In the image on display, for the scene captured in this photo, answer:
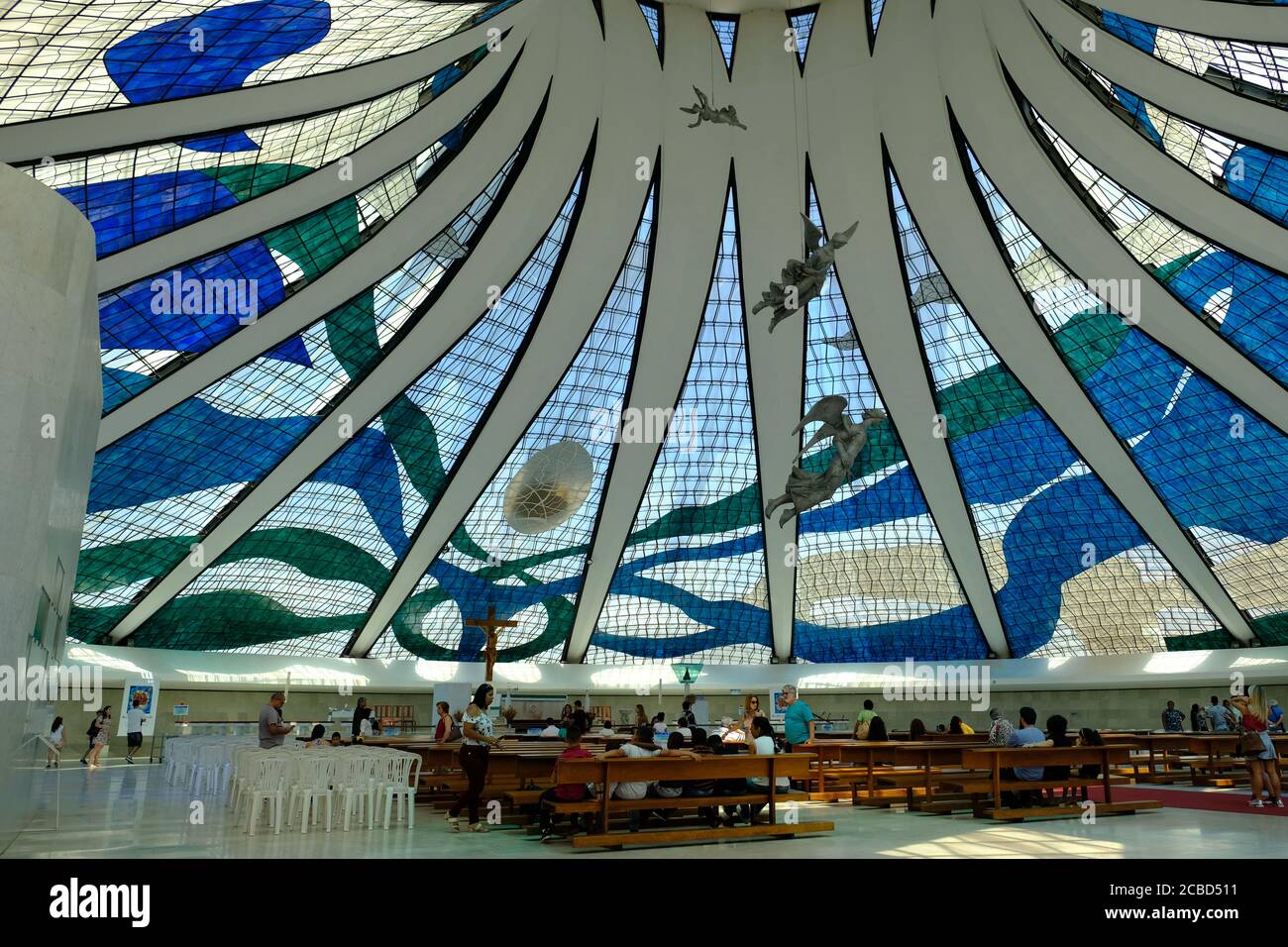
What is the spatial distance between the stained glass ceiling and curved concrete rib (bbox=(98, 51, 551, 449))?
0.33 feet

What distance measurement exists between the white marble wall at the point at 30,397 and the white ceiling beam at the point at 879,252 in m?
18.6

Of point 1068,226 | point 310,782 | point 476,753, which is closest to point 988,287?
point 1068,226

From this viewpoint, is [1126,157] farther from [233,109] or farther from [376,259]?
[233,109]

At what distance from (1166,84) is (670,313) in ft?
42.4

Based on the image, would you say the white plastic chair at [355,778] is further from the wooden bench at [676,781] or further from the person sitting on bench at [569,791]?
the wooden bench at [676,781]

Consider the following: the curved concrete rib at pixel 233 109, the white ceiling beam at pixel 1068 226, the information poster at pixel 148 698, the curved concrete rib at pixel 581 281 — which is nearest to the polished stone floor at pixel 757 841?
the curved concrete rib at pixel 233 109

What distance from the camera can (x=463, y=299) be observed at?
24031mm

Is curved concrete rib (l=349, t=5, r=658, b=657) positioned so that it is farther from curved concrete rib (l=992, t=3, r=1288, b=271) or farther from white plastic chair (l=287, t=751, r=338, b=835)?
white plastic chair (l=287, t=751, r=338, b=835)

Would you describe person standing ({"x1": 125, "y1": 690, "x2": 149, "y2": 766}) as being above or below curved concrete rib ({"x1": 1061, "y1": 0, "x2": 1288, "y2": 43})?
below

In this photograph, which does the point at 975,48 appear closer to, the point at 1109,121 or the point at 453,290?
the point at 1109,121

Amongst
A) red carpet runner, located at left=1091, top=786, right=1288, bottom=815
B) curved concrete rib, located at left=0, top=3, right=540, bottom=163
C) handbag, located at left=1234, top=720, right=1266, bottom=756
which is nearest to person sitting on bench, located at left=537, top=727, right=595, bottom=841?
red carpet runner, located at left=1091, top=786, right=1288, bottom=815

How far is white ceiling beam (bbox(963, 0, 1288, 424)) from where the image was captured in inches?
862

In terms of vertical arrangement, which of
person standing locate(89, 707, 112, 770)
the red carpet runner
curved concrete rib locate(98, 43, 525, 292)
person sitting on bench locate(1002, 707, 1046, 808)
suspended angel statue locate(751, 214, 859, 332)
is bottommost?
person standing locate(89, 707, 112, 770)
